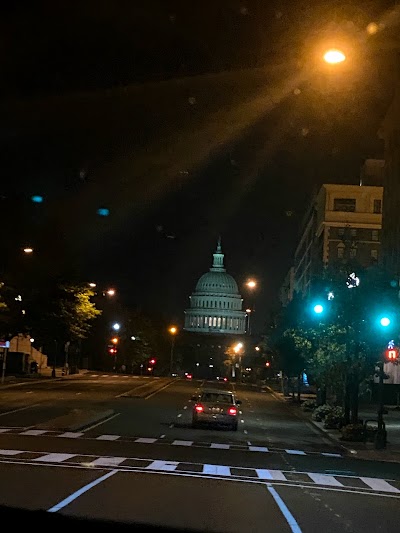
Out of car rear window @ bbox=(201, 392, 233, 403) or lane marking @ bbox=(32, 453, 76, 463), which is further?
car rear window @ bbox=(201, 392, 233, 403)

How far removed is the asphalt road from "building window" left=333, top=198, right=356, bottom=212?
83745 mm

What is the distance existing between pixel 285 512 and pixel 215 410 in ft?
75.7

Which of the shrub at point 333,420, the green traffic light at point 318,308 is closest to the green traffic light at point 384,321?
the green traffic light at point 318,308

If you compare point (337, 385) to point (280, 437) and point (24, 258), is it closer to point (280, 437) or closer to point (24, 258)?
point (280, 437)

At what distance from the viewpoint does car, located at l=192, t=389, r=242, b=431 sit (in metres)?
36.4

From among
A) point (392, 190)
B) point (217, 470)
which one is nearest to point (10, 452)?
point (217, 470)

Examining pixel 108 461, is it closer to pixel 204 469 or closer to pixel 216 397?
pixel 204 469

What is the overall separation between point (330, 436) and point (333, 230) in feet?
279

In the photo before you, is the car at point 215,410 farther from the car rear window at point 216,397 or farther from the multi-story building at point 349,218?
the multi-story building at point 349,218

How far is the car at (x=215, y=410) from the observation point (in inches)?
1432

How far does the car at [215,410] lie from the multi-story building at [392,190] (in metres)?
35.8

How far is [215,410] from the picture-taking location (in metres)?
36.6

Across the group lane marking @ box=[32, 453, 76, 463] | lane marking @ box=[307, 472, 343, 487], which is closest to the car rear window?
lane marking @ box=[32, 453, 76, 463]

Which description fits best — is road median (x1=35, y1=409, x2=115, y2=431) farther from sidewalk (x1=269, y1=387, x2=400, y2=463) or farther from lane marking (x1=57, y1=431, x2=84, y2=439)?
sidewalk (x1=269, y1=387, x2=400, y2=463)
